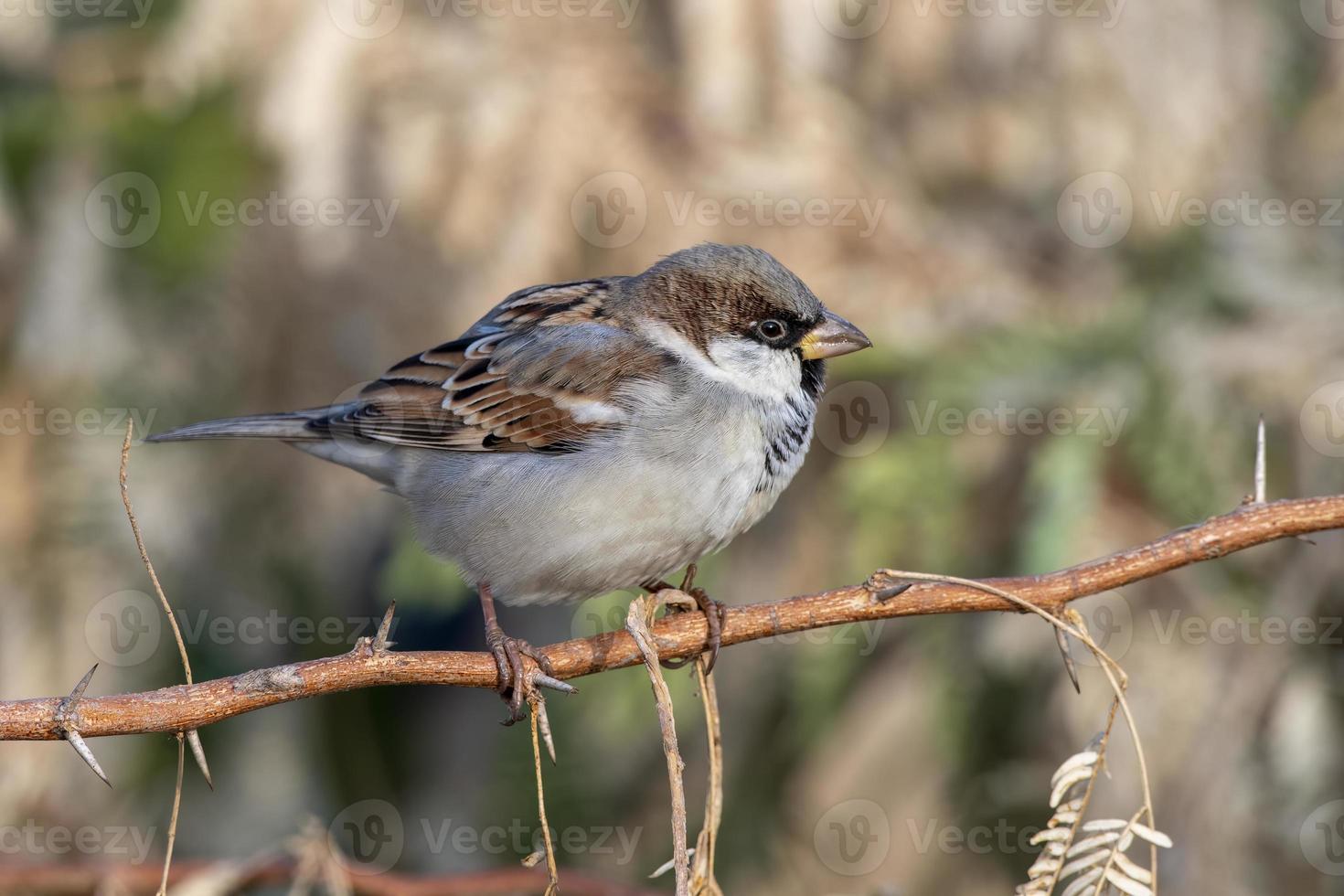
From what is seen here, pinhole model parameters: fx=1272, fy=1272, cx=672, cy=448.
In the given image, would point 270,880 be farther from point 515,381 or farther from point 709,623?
point 515,381

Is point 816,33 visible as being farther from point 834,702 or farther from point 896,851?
point 896,851

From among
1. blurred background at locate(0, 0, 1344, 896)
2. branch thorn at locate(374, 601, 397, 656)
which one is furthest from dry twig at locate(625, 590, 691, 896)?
blurred background at locate(0, 0, 1344, 896)

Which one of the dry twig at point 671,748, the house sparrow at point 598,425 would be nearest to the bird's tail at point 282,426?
the house sparrow at point 598,425

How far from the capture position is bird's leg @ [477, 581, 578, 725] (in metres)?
1.96

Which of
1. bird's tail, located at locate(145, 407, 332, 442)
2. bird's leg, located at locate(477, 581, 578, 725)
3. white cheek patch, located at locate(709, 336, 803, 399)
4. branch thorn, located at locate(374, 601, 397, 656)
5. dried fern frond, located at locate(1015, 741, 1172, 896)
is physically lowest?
dried fern frond, located at locate(1015, 741, 1172, 896)

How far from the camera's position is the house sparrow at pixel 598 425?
2707 mm

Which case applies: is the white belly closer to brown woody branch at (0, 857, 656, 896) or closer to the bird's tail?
the bird's tail

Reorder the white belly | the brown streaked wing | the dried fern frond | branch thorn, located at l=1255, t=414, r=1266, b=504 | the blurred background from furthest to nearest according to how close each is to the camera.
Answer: the blurred background → the brown streaked wing → the white belly → branch thorn, located at l=1255, t=414, r=1266, b=504 → the dried fern frond

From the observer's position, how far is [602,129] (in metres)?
4.11

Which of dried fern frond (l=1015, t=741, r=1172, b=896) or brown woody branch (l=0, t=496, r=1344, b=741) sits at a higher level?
brown woody branch (l=0, t=496, r=1344, b=741)

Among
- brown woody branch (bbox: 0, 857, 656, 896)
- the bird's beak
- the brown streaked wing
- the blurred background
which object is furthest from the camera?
the blurred background

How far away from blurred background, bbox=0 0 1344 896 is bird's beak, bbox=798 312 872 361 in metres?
0.55

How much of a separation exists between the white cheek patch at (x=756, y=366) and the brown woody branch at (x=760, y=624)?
0.96 metres

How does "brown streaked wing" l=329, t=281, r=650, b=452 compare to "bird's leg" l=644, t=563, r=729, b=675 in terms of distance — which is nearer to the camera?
"bird's leg" l=644, t=563, r=729, b=675
